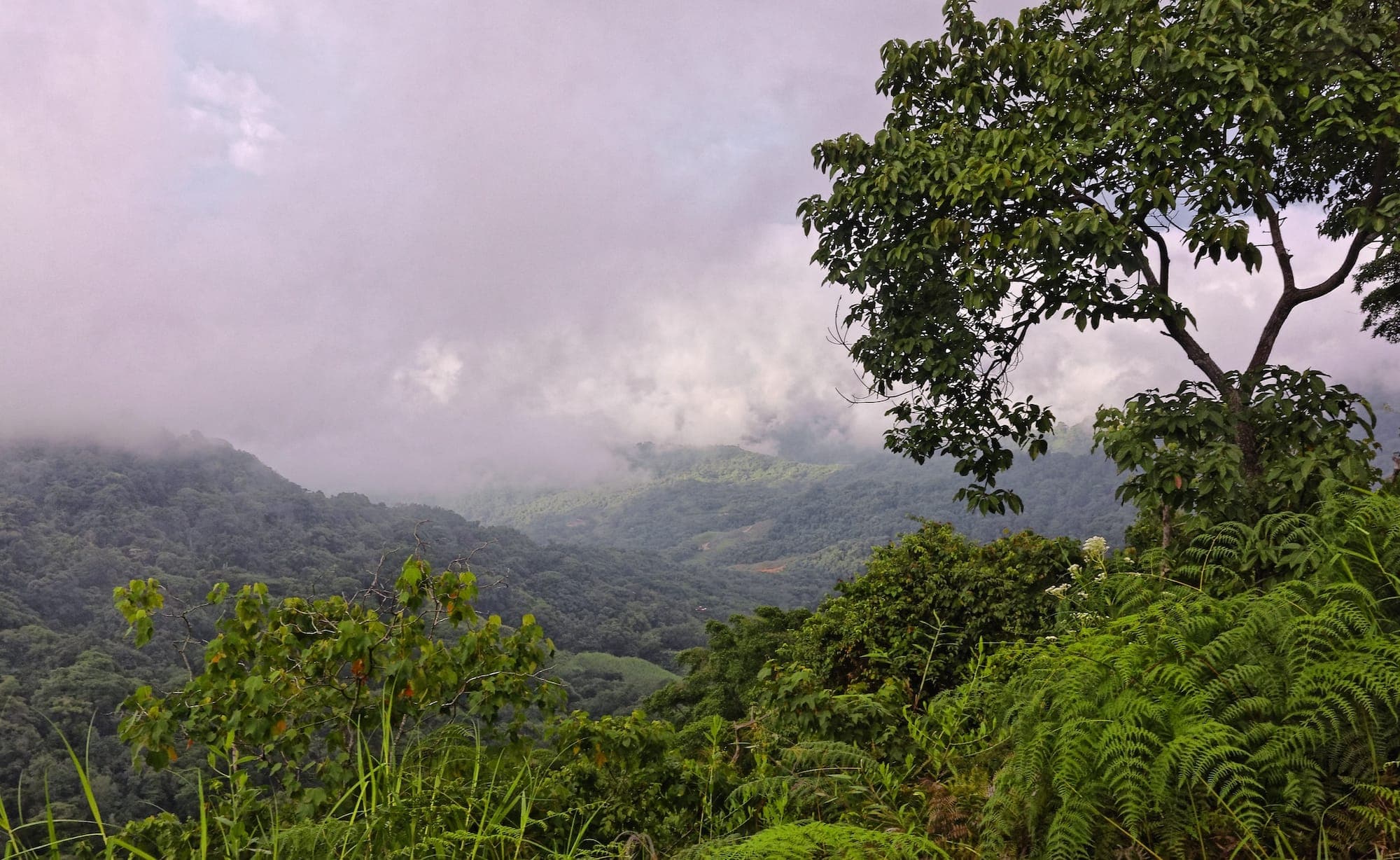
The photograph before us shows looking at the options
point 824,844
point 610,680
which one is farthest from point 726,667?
point 610,680

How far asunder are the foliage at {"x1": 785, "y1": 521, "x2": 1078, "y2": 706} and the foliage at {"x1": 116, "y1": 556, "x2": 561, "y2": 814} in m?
3.57

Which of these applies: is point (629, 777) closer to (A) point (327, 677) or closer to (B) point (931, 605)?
(A) point (327, 677)

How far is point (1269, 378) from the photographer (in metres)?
5.40

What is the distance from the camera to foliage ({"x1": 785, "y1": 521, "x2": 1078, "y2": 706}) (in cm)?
736

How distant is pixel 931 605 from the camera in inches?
305

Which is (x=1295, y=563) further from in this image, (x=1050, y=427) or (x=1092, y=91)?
(x=1092, y=91)

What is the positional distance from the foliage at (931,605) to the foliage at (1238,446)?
2.04 m

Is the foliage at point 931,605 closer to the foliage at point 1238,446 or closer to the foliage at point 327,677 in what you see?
the foliage at point 1238,446

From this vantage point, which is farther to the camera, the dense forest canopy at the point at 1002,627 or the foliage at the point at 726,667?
the foliage at the point at 726,667

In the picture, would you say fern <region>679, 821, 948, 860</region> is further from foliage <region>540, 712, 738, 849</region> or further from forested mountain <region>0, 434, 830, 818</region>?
forested mountain <region>0, 434, 830, 818</region>

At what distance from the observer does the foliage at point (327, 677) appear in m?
4.19

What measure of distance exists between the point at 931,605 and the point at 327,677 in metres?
5.36

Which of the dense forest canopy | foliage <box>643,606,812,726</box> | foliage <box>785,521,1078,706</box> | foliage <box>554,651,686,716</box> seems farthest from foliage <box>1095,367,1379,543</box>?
foliage <box>554,651,686,716</box>

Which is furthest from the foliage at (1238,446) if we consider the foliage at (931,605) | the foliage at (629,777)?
the foliage at (629,777)
